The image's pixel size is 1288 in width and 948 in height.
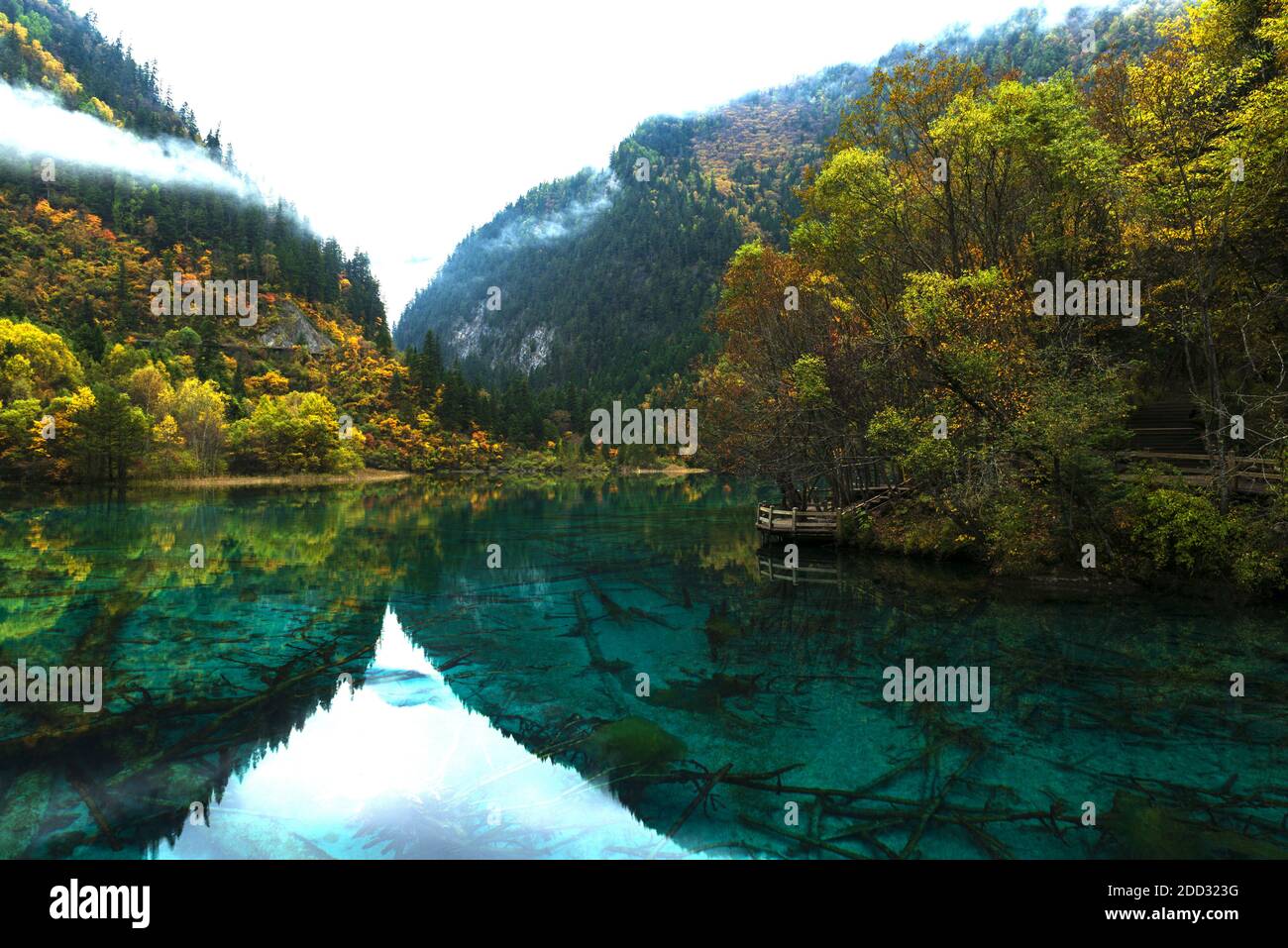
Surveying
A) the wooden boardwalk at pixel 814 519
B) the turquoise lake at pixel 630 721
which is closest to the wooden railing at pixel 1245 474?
the turquoise lake at pixel 630 721

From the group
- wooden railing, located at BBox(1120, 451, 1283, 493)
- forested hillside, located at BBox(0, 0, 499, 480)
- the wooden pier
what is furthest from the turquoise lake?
forested hillside, located at BBox(0, 0, 499, 480)

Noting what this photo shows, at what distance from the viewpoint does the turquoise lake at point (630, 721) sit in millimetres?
7215

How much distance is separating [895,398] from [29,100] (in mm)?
217335

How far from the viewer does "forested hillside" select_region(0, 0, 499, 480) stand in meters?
65.6

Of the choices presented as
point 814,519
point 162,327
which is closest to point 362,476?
point 162,327

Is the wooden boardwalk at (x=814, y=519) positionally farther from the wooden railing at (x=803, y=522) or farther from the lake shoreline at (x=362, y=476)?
the lake shoreline at (x=362, y=476)

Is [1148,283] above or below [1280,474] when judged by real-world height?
above

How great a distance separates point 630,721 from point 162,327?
12551 cm

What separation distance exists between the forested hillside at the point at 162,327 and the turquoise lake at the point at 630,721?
59333 millimetres

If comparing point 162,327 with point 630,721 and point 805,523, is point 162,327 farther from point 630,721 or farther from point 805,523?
point 630,721

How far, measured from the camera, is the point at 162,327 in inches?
4055

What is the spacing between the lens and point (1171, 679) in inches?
468
